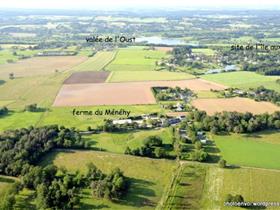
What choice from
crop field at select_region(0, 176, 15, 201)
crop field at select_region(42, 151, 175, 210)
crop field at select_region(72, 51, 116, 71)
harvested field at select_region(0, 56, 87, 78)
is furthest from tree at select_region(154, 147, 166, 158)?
harvested field at select_region(0, 56, 87, 78)

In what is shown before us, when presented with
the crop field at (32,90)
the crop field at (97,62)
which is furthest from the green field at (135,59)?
the crop field at (32,90)

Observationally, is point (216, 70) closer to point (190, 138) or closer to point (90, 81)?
point (90, 81)

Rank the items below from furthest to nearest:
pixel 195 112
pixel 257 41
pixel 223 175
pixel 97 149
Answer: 1. pixel 257 41
2. pixel 195 112
3. pixel 97 149
4. pixel 223 175

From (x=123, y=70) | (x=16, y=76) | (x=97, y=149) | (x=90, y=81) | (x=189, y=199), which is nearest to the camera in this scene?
(x=189, y=199)

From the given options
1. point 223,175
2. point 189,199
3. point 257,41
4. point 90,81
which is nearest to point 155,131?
point 223,175

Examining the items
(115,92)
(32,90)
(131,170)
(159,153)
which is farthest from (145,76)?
(131,170)

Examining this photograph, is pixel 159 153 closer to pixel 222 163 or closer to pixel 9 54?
pixel 222 163

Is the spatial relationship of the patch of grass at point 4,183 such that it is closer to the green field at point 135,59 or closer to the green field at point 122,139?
the green field at point 122,139
